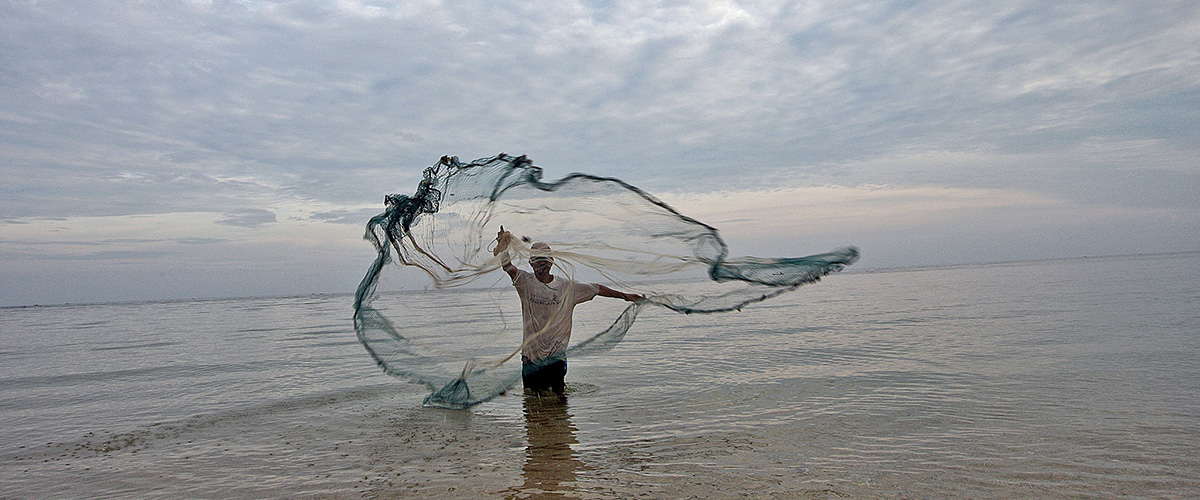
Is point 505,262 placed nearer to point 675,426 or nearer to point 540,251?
point 540,251

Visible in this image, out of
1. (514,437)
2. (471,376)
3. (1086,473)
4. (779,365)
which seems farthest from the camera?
(779,365)

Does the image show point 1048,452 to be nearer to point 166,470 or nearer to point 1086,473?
point 1086,473

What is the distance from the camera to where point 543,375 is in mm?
7445

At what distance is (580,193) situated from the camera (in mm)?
6391

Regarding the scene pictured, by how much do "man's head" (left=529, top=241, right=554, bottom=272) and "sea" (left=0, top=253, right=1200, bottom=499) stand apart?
0.76 m

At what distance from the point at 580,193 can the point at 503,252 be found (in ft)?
3.29

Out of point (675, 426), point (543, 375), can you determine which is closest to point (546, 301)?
point (543, 375)

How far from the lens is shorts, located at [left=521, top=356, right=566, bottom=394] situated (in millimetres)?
7217

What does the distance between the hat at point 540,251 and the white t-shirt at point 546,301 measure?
25cm

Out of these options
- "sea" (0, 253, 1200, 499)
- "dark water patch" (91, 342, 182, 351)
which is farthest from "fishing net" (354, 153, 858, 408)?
"dark water patch" (91, 342, 182, 351)

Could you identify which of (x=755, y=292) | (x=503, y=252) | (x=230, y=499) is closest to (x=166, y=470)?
(x=230, y=499)

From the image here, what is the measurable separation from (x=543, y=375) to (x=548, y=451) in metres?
1.71

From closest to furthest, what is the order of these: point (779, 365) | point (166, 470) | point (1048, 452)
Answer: point (1048, 452), point (166, 470), point (779, 365)

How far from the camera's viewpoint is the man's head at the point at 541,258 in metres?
6.59
